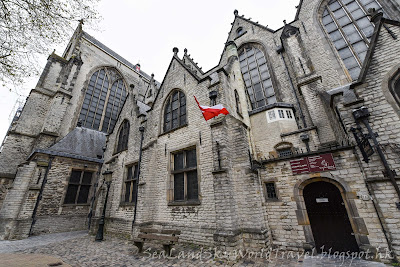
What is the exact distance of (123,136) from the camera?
437 inches

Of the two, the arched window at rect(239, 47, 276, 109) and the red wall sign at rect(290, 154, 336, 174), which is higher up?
the arched window at rect(239, 47, 276, 109)

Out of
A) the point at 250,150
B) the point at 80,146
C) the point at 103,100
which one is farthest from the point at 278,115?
the point at 103,100

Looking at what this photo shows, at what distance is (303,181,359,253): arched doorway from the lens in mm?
4639

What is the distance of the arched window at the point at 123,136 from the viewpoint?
35.4 ft

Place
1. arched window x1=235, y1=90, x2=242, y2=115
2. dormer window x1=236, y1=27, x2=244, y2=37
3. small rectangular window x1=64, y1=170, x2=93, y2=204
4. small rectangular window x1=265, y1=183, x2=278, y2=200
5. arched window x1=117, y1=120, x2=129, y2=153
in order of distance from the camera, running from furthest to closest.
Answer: dormer window x1=236, y1=27, x2=244, y2=37 → arched window x1=117, y1=120, x2=129, y2=153 → small rectangular window x1=64, y1=170, x2=93, y2=204 → arched window x1=235, y1=90, x2=242, y2=115 → small rectangular window x1=265, y1=183, x2=278, y2=200

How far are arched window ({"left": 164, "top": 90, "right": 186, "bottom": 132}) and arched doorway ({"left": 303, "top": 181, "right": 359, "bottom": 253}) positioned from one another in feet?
19.3

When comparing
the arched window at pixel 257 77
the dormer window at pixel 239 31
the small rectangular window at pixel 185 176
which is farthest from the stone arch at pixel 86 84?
the arched window at pixel 257 77

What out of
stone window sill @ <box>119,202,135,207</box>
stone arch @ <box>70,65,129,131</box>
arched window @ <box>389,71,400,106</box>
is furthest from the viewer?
stone arch @ <box>70,65,129,131</box>

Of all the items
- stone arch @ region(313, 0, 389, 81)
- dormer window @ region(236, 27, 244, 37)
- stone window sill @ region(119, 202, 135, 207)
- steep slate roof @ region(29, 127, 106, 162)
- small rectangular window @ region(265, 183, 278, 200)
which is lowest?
stone window sill @ region(119, 202, 135, 207)

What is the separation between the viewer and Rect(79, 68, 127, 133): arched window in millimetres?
17328

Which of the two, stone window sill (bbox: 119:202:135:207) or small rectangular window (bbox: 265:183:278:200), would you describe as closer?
small rectangular window (bbox: 265:183:278:200)

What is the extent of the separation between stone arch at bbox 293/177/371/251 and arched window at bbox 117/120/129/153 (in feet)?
31.6

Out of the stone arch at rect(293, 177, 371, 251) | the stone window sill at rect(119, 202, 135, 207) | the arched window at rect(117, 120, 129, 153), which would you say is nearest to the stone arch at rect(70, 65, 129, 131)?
the arched window at rect(117, 120, 129, 153)

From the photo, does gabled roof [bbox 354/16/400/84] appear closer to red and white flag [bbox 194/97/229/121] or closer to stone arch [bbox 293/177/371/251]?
stone arch [bbox 293/177/371/251]
